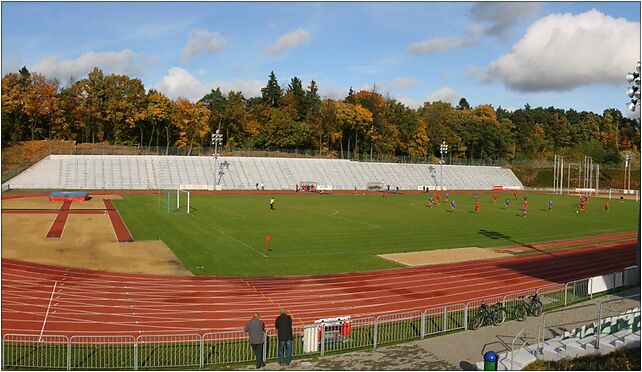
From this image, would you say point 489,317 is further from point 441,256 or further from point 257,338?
point 441,256

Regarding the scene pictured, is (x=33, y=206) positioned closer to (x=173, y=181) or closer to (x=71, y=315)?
(x=173, y=181)

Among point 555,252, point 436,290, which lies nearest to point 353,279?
point 436,290

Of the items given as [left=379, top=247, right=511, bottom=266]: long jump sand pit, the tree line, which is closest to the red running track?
[left=379, top=247, right=511, bottom=266]: long jump sand pit

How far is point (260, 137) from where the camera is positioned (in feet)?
336

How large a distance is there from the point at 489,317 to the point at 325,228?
2410cm

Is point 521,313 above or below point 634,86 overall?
below

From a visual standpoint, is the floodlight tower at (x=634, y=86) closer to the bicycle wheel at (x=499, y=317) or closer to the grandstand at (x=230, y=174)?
the bicycle wheel at (x=499, y=317)

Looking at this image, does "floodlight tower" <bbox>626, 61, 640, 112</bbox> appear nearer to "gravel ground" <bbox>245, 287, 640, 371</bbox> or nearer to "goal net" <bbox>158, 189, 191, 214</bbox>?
"gravel ground" <bbox>245, 287, 640, 371</bbox>

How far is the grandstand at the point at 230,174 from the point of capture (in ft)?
239

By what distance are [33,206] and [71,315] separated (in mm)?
36564

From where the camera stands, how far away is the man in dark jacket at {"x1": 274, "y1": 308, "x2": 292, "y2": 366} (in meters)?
13.9

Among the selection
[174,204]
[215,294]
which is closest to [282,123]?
[174,204]

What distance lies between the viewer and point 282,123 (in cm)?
10075

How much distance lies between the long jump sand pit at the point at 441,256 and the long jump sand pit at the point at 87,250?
11.3 metres
